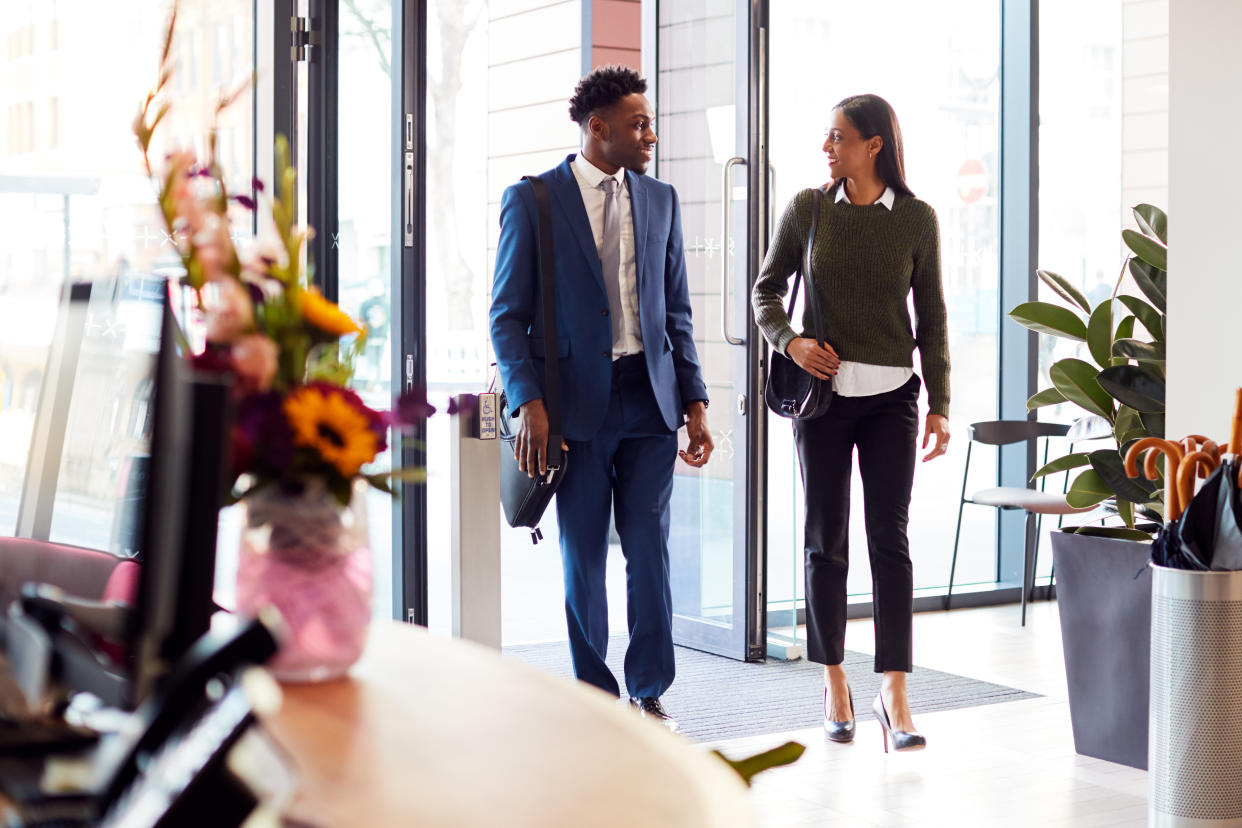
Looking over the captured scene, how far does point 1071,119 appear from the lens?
5.96 metres

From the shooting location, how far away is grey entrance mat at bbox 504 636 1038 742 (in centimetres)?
362

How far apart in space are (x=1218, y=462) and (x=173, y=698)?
2.62 m

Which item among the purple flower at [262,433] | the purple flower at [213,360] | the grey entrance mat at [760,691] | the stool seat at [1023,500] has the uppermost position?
the purple flower at [213,360]

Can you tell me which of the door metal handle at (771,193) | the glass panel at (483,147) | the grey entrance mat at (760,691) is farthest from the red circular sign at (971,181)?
the grey entrance mat at (760,691)

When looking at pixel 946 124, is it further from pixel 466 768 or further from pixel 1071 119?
pixel 466 768

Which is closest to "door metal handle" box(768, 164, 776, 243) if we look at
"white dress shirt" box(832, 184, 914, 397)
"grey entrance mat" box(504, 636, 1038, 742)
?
"white dress shirt" box(832, 184, 914, 397)

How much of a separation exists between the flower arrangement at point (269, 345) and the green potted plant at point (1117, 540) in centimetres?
266

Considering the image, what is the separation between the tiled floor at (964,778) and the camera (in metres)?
2.83

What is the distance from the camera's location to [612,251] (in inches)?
130

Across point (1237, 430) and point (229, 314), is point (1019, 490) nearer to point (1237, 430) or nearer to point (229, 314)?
point (1237, 430)

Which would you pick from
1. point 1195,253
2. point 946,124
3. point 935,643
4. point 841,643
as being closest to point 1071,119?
point 946,124

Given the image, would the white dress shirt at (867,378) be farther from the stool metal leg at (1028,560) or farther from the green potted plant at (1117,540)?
the stool metal leg at (1028,560)

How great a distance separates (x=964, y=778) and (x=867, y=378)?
3.26ft

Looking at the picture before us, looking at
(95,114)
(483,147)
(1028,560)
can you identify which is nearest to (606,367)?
(95,114)
